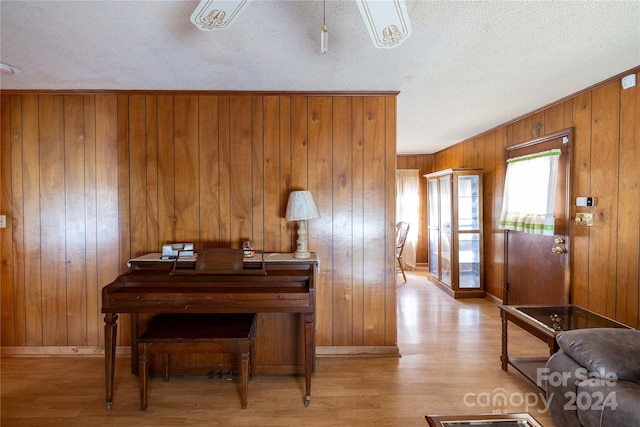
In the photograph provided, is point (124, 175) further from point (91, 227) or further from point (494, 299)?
point (494, 299)

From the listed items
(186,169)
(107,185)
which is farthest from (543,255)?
(107,185)

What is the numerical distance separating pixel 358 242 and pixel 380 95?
51.2 inches

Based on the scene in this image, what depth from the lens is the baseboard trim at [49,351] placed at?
2.82 meters

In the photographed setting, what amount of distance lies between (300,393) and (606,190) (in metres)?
2.90

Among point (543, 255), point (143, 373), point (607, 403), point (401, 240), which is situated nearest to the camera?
point (607, 403)

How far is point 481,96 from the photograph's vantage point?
3031 millimetres

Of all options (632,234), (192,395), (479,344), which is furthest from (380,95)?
(192,395)

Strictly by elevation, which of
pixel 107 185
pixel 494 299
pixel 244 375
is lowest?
pixel 494 299

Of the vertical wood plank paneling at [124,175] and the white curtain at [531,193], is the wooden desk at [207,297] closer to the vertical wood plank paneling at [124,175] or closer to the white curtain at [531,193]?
the vertical wood plank paneling at [124,175]

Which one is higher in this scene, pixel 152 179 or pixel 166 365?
pixel 152 179

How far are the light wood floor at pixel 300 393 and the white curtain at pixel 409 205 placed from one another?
3.42 m

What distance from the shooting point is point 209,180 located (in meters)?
2.83

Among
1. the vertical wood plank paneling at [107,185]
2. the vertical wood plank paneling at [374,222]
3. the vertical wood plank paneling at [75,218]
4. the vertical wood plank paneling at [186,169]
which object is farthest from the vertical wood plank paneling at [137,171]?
the vertical wood plank paneling at [374,222]

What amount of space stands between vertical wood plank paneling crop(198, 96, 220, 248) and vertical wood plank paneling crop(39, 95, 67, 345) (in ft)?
3.98
